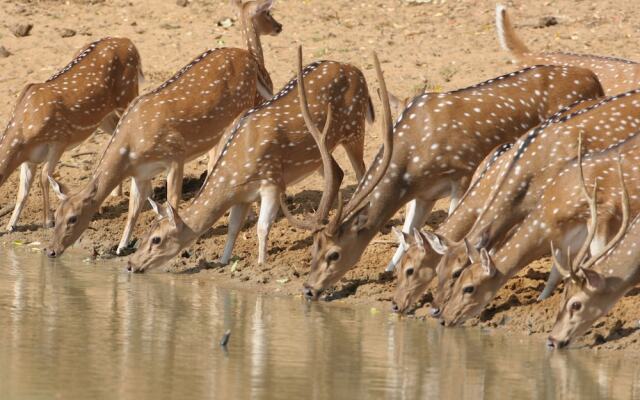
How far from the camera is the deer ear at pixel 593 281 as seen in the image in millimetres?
9930

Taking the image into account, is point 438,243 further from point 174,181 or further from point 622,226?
point 174,181

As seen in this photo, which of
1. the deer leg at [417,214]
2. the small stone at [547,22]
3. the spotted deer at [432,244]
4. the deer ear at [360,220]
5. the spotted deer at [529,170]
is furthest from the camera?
the small stone at [547,22]

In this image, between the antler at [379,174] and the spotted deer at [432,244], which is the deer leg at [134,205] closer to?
the antler at [379,174]

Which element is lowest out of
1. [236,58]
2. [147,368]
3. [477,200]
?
[147,368]

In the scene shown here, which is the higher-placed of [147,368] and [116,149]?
[116,149]

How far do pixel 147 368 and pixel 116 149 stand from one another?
503cm

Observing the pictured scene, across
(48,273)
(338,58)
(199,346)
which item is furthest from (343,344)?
(338,58)

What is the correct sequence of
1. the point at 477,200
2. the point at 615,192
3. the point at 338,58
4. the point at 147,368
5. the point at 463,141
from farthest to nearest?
1. the point at 338,58
2. the point at 463,141
3. the point at 477,200
4. the point at 615,192
5. the point at 147,368

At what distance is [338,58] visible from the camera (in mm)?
17469

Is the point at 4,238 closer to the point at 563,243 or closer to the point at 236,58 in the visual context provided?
the point at 236,58

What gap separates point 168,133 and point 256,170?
4.32ft

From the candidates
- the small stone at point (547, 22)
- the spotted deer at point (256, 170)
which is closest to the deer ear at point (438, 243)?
the spotted deer at point (256, 170)

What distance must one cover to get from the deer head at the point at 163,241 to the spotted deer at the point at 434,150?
147 centimetres

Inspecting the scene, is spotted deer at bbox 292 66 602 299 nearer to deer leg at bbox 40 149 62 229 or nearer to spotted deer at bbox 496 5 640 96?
spotted deer at bbox 496 5 640 96
